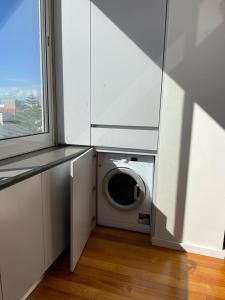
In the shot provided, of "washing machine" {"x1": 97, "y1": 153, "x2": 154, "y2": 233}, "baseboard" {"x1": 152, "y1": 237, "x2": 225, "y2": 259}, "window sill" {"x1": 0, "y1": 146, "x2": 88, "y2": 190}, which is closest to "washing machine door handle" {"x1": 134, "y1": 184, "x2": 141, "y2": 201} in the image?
"washing machine" {"x1": 97, "y1": 153, "x2": 154, "y2": 233}

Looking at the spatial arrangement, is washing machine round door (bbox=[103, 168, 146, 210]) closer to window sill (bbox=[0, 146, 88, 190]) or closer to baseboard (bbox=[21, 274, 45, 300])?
window sill (bbox=[0, 146, 88, 190])

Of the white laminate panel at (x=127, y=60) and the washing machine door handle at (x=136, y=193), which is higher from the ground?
the white laminate panel at (x=127, y=60)

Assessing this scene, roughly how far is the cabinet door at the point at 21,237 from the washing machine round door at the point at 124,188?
2.89 ft

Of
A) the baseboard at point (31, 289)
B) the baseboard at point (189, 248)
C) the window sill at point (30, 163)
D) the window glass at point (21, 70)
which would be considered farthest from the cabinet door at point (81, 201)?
the baseboard at point (189, 248)

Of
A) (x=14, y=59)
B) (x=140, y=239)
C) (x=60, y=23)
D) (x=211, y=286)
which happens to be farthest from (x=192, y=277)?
(x=60, y=23)

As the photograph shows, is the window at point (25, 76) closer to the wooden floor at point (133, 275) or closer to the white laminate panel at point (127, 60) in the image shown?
the white laminate panel at point (127, 60)

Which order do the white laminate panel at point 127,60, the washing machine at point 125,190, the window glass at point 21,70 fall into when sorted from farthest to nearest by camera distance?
1. the washing machine at point 125,190
2. the white laminate panel at point 127,60
3. the window glass at point 21,70

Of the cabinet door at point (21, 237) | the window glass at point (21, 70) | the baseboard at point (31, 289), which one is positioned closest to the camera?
the cabinet door at point (21, 237)

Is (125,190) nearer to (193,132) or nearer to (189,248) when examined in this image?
(189,248)

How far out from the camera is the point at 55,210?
158 centimetres

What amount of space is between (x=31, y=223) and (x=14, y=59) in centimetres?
116

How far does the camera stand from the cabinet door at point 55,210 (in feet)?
4.77

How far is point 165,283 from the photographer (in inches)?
61.9

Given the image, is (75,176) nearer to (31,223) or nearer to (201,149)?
(31,223)
